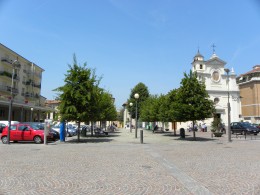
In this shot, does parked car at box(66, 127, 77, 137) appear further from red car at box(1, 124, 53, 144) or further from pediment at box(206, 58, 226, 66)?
pediment at box(206, 58, 226, 66)

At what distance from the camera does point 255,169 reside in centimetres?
1027

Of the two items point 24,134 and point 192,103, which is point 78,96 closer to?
point 24,134

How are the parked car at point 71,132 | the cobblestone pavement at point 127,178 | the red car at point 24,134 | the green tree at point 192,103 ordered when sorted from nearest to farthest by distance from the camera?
the cobblestone pavement at point 127,178
the red car at point 24,134
the green tree at point 192,103
the parked car at point 71,132

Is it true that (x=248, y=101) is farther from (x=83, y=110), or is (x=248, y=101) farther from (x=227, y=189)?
(x=227, y=189)

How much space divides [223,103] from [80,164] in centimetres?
6046

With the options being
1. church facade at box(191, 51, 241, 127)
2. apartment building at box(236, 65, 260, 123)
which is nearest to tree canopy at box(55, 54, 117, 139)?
church facade at box(191, 51, 241, 127)

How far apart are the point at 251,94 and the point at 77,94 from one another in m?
73.6

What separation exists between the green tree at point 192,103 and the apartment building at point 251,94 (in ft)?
199

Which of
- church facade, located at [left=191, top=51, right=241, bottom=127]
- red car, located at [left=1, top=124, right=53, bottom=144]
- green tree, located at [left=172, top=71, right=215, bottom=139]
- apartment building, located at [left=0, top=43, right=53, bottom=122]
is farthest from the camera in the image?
church facade, located at [left=191, top=51, right=241, bottom=127]

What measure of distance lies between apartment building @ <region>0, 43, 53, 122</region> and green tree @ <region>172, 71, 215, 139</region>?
102 feet

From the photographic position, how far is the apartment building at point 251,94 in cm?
8169

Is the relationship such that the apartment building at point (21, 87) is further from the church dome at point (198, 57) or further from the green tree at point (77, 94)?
the church dome at point (198, 57)

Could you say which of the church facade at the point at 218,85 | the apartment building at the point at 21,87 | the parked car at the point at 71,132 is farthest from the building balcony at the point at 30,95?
the church facade at the point at 218,85

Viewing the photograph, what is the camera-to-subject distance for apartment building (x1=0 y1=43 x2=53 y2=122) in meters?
55.6
